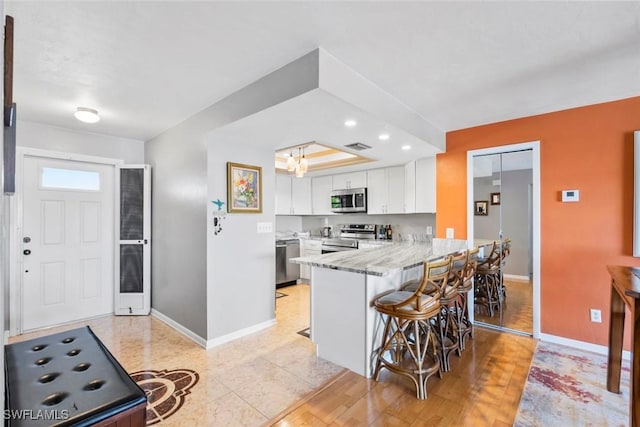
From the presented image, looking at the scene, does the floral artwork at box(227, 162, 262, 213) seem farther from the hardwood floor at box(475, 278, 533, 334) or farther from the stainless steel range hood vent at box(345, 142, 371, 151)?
the hardwood floor at box(475, 278, 533, 334)

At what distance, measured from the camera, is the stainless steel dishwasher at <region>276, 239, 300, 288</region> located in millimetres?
5207

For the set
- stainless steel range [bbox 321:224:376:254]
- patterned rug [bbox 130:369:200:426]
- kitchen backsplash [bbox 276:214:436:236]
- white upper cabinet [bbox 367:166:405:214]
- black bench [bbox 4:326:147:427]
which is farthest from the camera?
stainless steel range [bbox 321:224:376:254]

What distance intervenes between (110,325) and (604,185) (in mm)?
5538

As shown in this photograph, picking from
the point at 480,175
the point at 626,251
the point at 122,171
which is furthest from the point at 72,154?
the point at 626,251

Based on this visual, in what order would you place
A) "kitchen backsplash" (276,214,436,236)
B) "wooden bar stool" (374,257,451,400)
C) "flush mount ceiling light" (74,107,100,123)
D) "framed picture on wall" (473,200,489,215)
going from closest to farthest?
1. "wooden bar stool" (374,257,451,400)
2. "flush mount ceiling light" (74,107,100,123)
3. "framed picture on wall" (473,200,489,215)
4. "kitchen backsplash" (276,214,436,236)

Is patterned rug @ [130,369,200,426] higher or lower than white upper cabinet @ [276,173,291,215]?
lower

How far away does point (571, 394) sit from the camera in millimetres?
2141

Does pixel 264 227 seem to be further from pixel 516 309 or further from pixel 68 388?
pixel 516 309

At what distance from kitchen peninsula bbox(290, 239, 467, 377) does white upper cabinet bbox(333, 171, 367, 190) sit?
2.62 m

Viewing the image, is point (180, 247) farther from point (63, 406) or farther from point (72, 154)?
point (63, 406)

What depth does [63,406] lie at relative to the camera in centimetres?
107

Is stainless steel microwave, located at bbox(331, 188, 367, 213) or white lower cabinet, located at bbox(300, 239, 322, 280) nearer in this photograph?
stainless steel microwave, located at bbox(331, 188, 367, 213)

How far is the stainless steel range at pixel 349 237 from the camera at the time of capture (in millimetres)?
5171

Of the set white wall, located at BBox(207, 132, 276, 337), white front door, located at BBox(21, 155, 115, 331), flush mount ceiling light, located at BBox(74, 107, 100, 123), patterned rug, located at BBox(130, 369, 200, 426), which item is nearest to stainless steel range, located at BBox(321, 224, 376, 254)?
white wall, located at BBox(207, 132, 276, 337)
